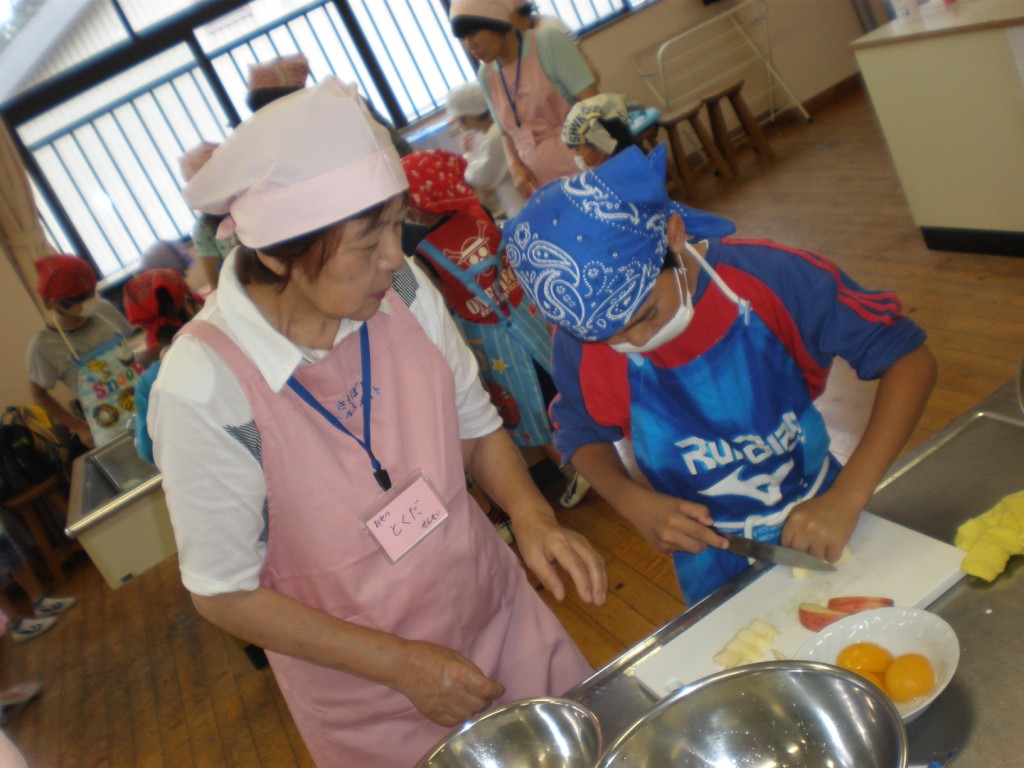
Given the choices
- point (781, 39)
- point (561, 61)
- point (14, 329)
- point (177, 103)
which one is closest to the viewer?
point (561, 61)

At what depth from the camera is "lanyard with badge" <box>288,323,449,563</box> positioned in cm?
122

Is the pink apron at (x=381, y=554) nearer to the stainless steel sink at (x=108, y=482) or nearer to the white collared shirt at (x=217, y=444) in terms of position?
the white collared shirt at (x=217, y=444)

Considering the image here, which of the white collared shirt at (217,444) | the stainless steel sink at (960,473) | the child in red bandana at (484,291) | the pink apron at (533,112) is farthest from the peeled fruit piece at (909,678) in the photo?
the pink apron at (533,112)

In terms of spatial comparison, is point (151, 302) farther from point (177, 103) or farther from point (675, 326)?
point (177, 103)

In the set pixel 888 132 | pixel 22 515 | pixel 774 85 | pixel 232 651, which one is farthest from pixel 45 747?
pixel 774 85

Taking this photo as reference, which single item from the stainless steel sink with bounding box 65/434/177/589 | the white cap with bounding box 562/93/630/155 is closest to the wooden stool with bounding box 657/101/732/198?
the white cap with bounding box 562/93/630/155

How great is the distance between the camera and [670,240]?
119 cm

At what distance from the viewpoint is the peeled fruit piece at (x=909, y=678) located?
0.89 meters

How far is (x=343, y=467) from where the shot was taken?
1226 mm

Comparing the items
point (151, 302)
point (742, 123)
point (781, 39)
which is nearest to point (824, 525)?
point (151, 302)

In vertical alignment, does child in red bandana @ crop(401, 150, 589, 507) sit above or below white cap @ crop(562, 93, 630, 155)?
below

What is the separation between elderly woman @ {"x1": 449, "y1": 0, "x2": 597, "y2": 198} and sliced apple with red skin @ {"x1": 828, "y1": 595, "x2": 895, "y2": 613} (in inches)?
114

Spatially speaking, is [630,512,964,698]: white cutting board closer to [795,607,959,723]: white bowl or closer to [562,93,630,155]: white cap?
[795,607,959,723]: white bowl

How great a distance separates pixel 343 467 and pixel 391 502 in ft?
0.26
